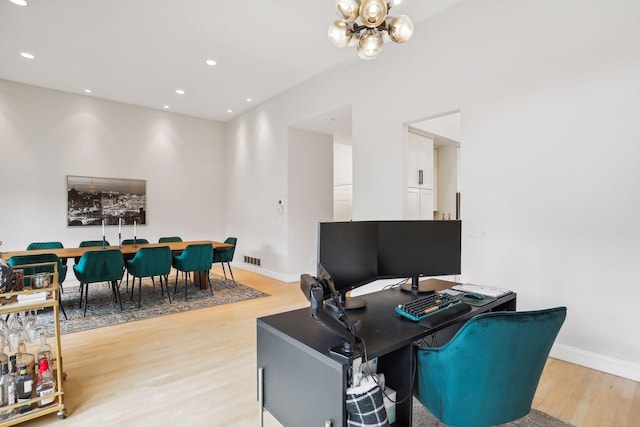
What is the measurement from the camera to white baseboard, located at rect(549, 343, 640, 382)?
7.89 ft

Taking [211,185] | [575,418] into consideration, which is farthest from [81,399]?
[211,185]

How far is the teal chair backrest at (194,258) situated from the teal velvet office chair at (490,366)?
3987 mm

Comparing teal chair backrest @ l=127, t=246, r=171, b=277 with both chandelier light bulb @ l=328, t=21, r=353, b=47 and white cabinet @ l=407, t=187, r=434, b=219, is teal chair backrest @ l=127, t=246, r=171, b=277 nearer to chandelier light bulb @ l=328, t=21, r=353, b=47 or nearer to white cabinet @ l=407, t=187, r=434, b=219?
white cabinet @ l=407, t=187, r=434, b=219

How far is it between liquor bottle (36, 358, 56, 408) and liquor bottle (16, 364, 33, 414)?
0.05 m

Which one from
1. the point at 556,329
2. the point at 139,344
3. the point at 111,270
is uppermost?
the point at 556,329

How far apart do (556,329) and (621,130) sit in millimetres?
2052

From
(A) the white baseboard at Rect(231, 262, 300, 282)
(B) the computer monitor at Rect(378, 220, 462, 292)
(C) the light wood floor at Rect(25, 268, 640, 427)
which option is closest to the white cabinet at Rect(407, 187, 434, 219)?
(B) the computer monitor at Rect(378, 220, 462, 292)

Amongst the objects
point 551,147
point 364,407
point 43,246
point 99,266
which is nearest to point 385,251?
point 364,407

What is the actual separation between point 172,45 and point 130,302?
3.63 meters

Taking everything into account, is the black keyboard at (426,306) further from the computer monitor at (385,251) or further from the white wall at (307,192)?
the white wall at (307,192)

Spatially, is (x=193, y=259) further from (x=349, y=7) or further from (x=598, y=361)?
(x=598, y=361)

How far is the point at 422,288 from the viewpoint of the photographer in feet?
7.27

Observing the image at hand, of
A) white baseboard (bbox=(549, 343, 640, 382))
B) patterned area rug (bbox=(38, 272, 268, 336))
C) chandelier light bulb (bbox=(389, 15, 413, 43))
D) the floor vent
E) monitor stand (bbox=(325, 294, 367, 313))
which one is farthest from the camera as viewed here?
the floor vent

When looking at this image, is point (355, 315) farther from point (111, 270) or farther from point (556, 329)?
point (111, 270)
